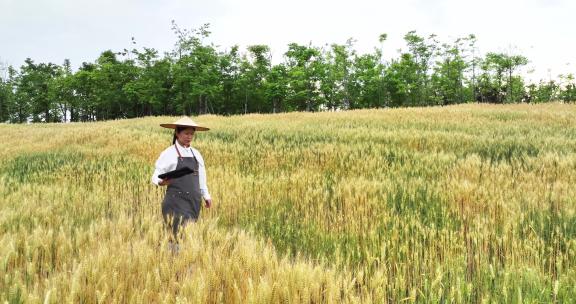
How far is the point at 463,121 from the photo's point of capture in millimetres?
18500

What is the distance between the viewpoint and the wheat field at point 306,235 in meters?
2.15

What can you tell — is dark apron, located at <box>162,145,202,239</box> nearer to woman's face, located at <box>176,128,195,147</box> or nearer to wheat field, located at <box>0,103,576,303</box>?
woman's face, located at <box>176,128,195,147</box>

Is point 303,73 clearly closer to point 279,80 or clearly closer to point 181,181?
point 279,80

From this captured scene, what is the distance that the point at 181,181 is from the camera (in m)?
4.19

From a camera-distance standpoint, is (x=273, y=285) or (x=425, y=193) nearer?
(x=273, y=285)

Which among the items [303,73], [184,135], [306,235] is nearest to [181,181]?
[184,135]

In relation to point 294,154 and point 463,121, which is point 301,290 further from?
point 463,121

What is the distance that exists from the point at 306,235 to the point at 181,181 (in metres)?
1.52

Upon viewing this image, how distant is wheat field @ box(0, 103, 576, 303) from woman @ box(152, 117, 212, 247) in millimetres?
317

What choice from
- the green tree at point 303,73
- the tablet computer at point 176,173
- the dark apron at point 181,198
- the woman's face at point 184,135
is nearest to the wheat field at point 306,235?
the dark apron at point 181,198

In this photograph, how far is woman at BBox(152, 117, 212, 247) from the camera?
415 centimetres

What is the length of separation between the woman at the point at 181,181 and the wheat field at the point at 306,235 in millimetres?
317

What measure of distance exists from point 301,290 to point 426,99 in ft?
221

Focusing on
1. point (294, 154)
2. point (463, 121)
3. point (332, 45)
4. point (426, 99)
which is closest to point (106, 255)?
point (294, 154)
